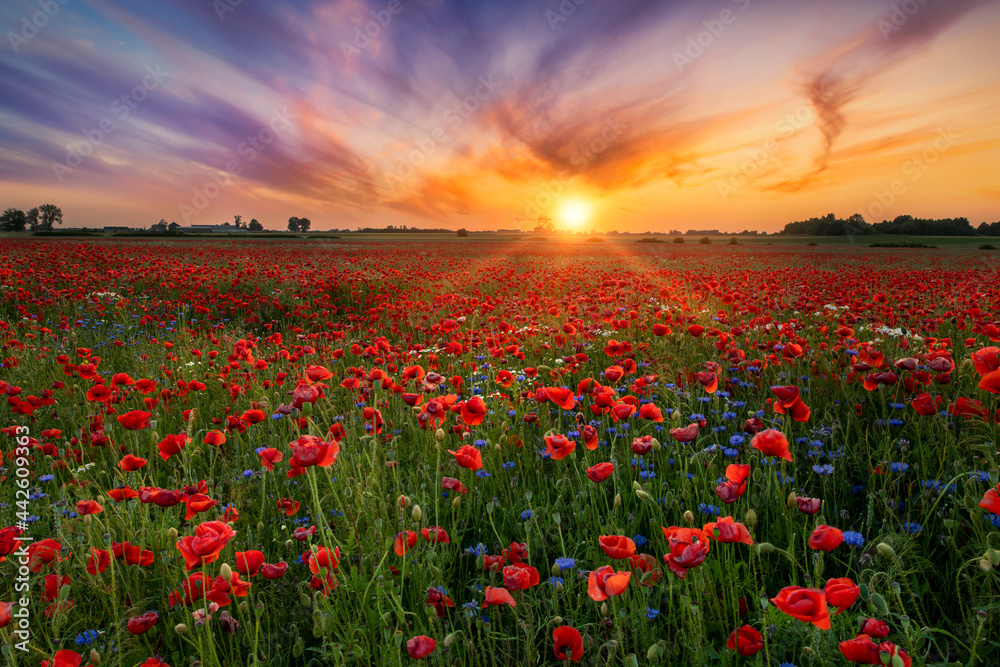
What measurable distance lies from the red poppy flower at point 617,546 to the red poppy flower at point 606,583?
4cm

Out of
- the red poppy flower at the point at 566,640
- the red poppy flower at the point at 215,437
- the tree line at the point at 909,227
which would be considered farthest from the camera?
the tree line at the point at 909,227

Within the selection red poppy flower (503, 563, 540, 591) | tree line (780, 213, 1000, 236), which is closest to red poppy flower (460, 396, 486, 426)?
red poppy flower (503, 563, 540, 591)

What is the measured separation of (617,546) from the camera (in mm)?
1332

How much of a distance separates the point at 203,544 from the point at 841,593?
1.60m

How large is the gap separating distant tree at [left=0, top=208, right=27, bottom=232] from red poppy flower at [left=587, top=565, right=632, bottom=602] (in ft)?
346

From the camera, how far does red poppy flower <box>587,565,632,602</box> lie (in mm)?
1159

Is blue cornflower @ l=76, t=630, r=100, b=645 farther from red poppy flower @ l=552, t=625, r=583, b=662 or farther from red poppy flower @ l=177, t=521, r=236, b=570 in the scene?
red poppy flower @ l=552, t=625, r=583, b=662

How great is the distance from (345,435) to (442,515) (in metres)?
0.78

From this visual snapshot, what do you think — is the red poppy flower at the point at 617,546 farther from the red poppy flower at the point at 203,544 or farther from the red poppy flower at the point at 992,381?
the red poppy flower at the point at 992,381

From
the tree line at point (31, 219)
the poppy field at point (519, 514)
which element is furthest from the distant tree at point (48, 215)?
the poppy field at point (519, 514)

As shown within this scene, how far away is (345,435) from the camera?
2832 millimetres

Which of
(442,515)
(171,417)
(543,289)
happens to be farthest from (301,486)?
(543,289)

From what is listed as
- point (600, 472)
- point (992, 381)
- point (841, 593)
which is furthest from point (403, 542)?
point (992, 381)

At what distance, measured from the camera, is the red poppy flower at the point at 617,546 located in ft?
4.15
